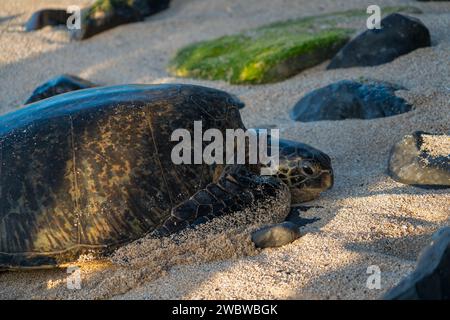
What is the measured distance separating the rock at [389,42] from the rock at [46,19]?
15.3 feet

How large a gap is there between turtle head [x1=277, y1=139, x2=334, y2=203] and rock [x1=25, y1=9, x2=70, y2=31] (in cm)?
600

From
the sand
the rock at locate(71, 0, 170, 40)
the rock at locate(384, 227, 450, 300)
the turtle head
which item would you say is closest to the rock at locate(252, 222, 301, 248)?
the sand

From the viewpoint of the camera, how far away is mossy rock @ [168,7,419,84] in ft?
19.4

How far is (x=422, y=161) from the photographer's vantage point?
3611mm

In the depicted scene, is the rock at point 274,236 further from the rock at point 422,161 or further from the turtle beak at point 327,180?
the rock at point 422,161

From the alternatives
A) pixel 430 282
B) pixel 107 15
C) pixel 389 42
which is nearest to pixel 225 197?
pixel 430 282

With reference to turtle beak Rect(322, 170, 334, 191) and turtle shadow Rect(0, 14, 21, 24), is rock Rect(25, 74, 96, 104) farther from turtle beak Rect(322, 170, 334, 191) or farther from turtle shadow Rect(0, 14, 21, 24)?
turtle shadow Rect(0, 14, 21, 24)

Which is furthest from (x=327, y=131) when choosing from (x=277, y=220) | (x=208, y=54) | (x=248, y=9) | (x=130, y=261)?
(x=248, y=9)

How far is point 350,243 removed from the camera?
291cm

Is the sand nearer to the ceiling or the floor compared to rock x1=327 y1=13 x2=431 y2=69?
nearer to the floor

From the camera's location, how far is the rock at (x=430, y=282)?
2.10m

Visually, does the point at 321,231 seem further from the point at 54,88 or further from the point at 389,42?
the point at 54,88

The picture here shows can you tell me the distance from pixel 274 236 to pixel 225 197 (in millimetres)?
366

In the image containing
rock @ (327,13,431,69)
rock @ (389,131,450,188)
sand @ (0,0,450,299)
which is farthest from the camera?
rock @ (327,13,431,69)
